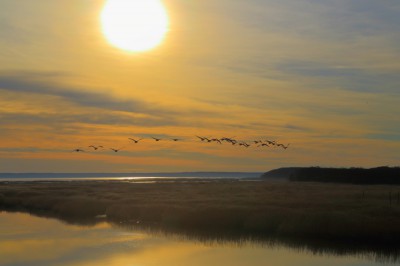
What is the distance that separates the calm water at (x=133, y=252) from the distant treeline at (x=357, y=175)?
67.1 m

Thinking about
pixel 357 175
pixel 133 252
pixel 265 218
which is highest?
pixel 357 175

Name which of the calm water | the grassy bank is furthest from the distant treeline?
the calm water

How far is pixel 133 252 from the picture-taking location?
103ft

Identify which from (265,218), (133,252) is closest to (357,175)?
(265,218)

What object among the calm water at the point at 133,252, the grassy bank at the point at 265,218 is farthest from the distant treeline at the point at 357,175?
the calm water at the point at 133,252

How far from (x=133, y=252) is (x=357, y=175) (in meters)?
75.5

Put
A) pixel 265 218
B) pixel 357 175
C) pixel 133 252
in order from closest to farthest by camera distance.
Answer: pixel 133 252 → pixel 265 218 → pixel 357 175

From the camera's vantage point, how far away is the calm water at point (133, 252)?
2938 cm

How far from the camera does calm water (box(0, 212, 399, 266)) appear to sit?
2938 centimetres

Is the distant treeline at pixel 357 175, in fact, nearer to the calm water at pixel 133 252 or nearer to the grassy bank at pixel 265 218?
the grassy bank at pixel 265 218

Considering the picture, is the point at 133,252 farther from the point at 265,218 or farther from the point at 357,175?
the point at 357,175

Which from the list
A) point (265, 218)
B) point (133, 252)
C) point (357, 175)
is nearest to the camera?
point (133, 252)

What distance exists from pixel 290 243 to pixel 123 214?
61.1ft

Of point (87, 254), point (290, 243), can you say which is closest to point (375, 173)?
point (290, 243)
